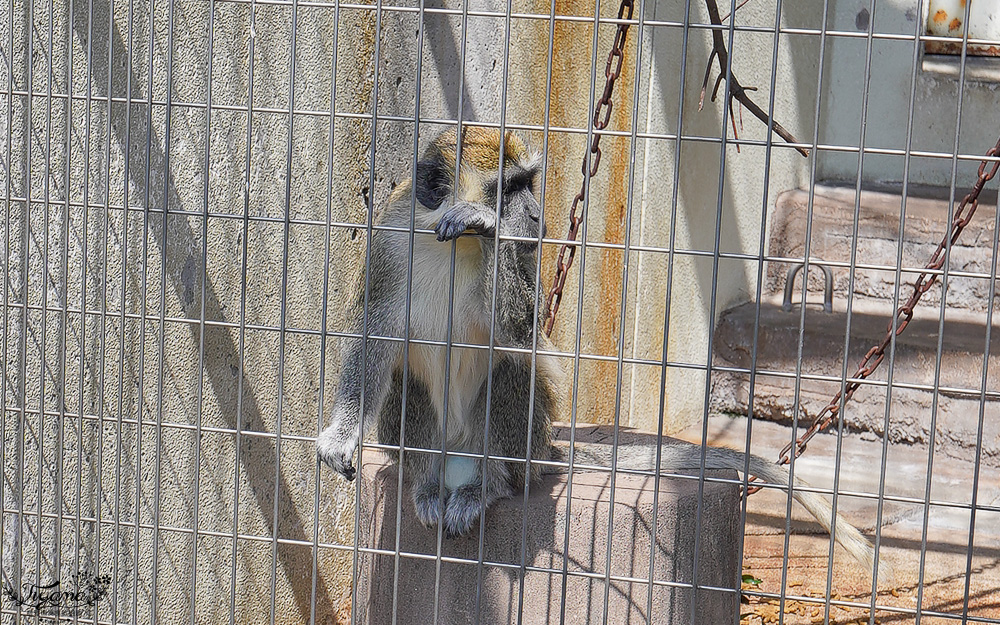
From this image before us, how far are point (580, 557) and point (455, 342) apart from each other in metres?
0.72

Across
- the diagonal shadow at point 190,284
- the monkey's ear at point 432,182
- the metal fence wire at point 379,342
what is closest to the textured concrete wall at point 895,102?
the metal fence wire at point 379,342

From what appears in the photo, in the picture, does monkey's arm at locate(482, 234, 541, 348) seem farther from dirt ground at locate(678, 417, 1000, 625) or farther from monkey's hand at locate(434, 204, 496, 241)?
dirt ground at locate(678, 417, 1000, 625)

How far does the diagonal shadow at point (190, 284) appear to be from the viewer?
127 inches

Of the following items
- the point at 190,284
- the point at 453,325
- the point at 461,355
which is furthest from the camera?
the point at 190,284

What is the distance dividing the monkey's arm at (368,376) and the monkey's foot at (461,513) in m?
0.33

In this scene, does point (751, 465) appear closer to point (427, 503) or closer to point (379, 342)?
point (427, 503)

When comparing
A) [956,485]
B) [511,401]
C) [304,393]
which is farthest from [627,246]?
[956,485]

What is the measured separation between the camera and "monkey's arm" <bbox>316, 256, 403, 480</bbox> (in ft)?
9.68

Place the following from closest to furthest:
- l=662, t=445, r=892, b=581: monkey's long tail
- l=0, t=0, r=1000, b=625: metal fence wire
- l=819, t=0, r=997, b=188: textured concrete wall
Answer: l=0, t=0, r=1000, b=625: metal fence wire
l=662, t=445, r=892, b=581: monkey's long tail
l=819, t=0, r=997, b=188: textured concrete wall

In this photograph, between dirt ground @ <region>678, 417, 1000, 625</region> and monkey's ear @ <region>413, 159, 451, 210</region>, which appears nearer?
monkey's ear @ <region>413, 159, 451, 210</region>

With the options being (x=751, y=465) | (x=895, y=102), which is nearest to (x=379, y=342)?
(x=751, y=465)

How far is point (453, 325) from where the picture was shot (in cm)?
317

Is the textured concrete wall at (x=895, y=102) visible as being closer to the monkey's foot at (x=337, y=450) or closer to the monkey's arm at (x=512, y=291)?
the monkey's arm at (x=512, y=291)

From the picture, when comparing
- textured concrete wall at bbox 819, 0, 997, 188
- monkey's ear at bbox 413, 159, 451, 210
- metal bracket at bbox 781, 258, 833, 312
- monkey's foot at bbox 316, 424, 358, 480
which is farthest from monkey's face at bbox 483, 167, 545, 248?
textured concrete wall at bbox 819, 0, 997, 188
